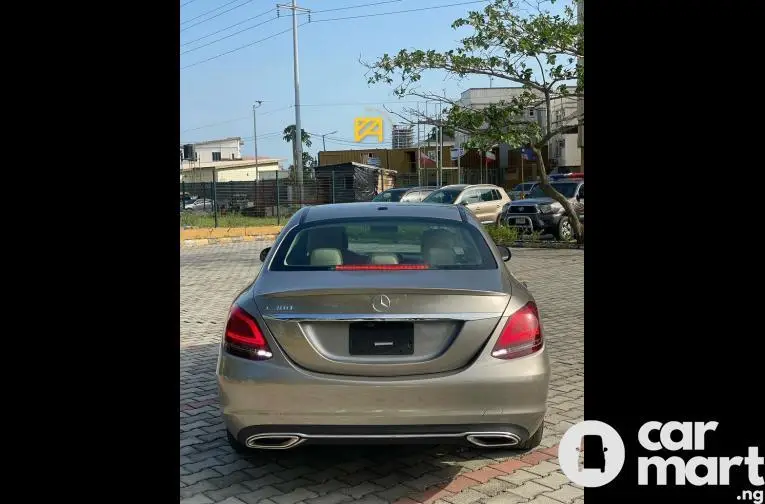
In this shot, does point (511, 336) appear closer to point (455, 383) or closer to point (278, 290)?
point (455, 383)

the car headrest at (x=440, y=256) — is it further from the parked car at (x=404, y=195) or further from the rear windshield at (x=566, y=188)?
the parked car at (x=404, y=195)

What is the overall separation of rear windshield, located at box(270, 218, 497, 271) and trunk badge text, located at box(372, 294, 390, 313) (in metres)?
0.41

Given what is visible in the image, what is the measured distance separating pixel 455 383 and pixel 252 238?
64.8 feet

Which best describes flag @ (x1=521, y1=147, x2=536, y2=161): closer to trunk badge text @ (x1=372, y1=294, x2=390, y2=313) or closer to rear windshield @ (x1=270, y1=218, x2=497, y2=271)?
rear windshield @ (x1=270, y1=218, x2=497, y2=271)

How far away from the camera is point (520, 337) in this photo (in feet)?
12.2

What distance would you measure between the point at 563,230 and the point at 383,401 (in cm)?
1617

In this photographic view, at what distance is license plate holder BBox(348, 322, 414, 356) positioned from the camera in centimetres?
363

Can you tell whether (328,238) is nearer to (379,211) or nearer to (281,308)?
(379,211)

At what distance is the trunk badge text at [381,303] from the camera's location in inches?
142

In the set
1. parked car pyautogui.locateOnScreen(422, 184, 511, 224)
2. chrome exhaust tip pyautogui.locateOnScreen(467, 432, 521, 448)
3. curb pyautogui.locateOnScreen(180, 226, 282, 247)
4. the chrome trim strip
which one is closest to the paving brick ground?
chrome exhaust tip pyautogui.locateOnScreen(467, 432, 521, 448)
